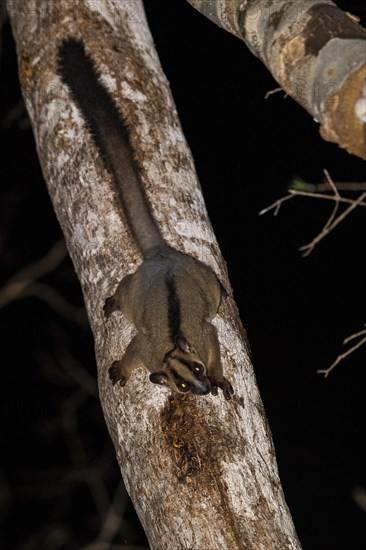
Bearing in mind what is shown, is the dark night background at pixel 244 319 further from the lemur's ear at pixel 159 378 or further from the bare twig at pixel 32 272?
the lemur's ear at pixel 159 378

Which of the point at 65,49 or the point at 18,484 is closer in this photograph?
the point at 65,49

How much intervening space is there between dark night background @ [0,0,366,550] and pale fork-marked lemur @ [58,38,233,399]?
5154 millimetres

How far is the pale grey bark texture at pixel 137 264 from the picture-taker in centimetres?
288

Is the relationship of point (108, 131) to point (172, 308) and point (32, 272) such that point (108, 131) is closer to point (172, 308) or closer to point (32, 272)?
point (172, 308)

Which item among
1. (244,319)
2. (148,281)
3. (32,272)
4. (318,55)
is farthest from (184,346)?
(244,319)

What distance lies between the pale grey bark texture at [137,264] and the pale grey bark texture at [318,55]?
1470mm

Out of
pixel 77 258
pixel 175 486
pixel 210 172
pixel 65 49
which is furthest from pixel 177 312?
pixel 210 172

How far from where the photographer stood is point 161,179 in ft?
13.2

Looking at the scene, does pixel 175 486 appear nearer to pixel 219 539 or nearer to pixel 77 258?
pixel 219 539

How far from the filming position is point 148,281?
4004 millimetres

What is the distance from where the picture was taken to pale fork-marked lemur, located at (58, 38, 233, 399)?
376 centimetres

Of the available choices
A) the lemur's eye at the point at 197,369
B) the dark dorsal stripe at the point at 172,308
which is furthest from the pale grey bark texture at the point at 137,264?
the dark dorsal stripe at the point at 172,308

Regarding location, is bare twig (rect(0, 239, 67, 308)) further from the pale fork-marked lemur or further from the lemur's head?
the lemur's head

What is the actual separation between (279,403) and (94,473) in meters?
2.79
